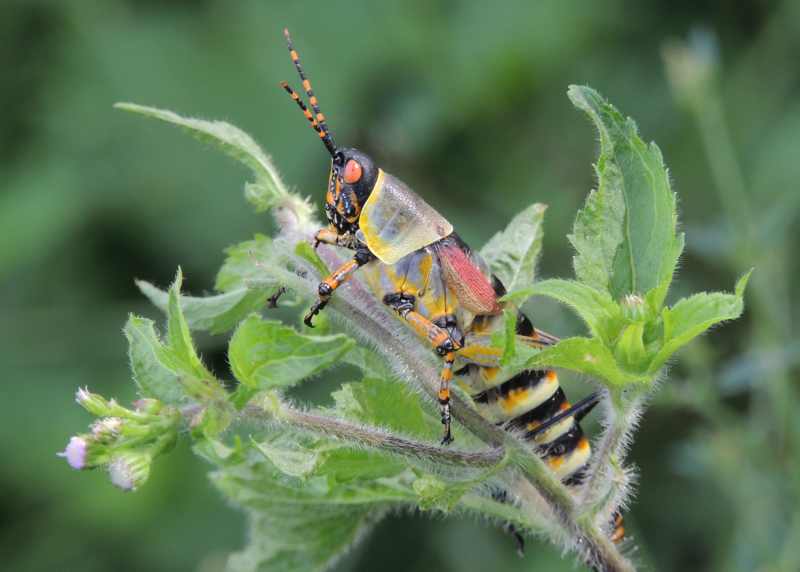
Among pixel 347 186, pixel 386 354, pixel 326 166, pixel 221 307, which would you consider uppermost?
pixel 326 166

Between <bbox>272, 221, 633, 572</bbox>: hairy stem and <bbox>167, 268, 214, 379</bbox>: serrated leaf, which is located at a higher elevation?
<bbox>167, 268, 214, 379</bbox>: serrated leaf

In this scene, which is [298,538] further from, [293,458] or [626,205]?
[626,205]

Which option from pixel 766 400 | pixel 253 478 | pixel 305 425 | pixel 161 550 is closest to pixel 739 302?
pixel 305 425

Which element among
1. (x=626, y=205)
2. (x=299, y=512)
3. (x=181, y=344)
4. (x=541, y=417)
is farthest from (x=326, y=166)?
(x=181, y=344)

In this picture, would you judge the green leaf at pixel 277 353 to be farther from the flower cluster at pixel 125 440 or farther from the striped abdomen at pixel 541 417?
the striped abdomen at pixel 541 417

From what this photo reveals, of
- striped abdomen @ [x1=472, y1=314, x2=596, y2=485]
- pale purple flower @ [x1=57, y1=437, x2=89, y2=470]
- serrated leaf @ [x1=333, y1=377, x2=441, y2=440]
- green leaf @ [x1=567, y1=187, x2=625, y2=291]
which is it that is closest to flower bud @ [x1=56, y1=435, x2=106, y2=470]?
pale purple flower @ [x1=57, y1=437, x2=89, y2=470]

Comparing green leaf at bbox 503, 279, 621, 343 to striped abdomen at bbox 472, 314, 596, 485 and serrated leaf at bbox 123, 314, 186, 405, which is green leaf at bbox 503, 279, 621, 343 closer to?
striped abdomen at bbox 472, 314, 596, 485
